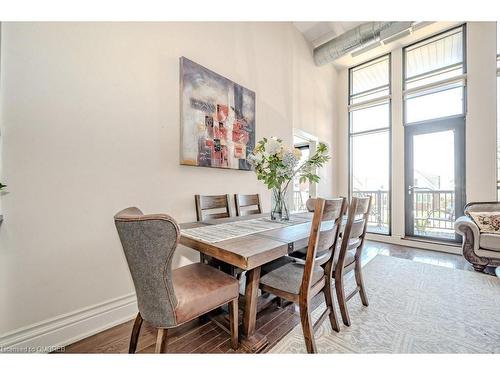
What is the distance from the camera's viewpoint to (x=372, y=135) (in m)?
4.38

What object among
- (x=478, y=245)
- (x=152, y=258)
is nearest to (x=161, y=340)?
(x=152, y=258)

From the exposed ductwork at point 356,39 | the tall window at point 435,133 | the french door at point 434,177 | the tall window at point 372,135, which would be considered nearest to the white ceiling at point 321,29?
the exposed ductwork at point 356,39

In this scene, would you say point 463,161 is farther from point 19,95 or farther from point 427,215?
point 19,95

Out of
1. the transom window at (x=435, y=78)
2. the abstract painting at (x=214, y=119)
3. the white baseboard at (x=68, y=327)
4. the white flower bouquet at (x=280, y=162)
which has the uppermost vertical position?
the transom window at (x=435, y=78)

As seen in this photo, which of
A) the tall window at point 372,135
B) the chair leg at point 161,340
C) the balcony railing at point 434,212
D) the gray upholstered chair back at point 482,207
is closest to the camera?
the chair leg at point 161,340

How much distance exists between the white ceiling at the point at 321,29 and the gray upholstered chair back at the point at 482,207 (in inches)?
127

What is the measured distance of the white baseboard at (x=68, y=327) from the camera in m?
1.20

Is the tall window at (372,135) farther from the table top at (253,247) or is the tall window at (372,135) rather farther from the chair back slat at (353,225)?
the table top at (253,247)

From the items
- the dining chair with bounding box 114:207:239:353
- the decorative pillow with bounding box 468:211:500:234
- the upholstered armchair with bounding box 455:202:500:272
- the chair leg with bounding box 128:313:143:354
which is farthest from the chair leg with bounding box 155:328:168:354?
the decorative pillow with bounding box 468:211:500:234

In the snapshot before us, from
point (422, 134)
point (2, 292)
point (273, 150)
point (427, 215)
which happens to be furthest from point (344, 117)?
point (2, 292)

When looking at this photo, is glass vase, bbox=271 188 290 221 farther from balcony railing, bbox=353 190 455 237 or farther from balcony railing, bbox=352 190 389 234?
balcony railing, bbox=352 190 389 234

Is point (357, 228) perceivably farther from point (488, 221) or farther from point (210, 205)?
point (488, 221)

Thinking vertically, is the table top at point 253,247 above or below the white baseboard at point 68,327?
above

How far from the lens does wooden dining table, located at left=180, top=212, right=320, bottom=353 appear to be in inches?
38.6
